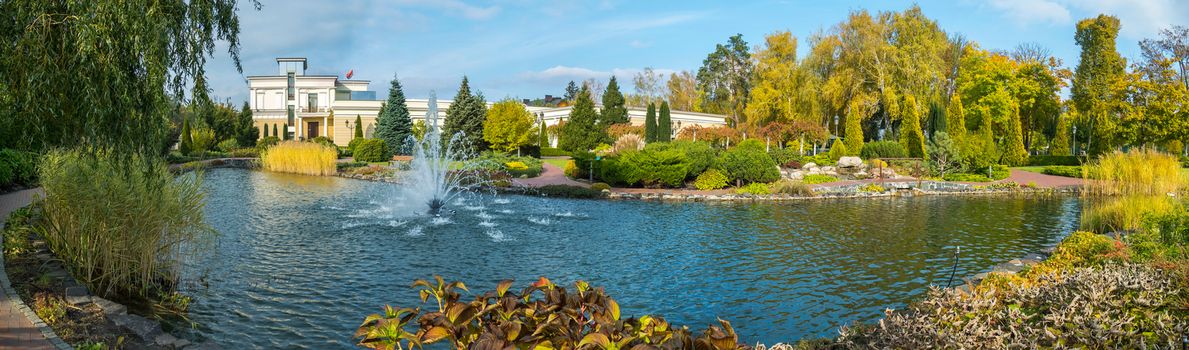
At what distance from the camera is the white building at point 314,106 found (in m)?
49.2

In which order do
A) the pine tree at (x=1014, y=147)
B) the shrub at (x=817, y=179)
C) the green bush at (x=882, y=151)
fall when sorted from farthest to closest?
the pine tree at (x=1014, y=147) < the green bush at (x=882, y=151) < the shrub at (x=817, y=179)

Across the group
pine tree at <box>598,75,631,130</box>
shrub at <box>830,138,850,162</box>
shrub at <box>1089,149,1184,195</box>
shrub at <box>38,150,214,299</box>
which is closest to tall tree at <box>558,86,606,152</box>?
pine tree at <box>598,75,631,130</box>

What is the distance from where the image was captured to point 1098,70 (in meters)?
31.8

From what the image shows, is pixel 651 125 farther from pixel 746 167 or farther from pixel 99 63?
pixel 99 63

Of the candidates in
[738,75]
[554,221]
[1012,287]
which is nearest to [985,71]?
[738,75]

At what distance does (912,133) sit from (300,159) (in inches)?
1018

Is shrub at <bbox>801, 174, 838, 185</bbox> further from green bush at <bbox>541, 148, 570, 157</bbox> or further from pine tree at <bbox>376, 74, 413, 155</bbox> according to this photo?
pine tree at <bbox>376, 74, 413, 155</bbox>

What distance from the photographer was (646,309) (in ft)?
21.5

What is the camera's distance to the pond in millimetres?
6355

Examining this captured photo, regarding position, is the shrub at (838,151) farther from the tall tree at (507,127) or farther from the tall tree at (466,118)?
the tall tree at (466,118)

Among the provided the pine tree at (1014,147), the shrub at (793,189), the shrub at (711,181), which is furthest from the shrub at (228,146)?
the pine tree at (1014,147)

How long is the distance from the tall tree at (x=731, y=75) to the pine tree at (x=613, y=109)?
42.2 feet

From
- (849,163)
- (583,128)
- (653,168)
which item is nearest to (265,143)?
(583,128)

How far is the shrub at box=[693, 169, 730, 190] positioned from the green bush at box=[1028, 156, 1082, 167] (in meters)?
21.9
